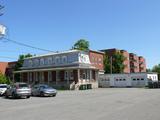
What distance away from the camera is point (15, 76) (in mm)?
77938

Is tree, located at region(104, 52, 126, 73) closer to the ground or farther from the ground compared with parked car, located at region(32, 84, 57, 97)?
farther from the ground

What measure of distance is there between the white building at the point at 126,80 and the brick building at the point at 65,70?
15.7 ft

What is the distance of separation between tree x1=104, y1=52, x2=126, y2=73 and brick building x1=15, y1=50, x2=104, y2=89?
53.3ft

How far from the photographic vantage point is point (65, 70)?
57969 millimetres

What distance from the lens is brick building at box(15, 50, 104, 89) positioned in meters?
55.7

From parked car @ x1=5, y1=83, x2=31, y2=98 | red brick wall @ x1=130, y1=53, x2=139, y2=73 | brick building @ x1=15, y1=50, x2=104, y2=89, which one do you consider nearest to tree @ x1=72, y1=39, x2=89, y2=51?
brick building @ x1=15, y1=50, x2=104, y2=89

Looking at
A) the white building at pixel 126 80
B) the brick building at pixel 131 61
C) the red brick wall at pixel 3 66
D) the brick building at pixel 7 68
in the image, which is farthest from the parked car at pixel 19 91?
the brick building at pixel 131 61

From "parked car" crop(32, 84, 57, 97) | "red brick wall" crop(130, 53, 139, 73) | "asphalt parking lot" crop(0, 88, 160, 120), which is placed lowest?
"asphalt parking lot" crop(0, 88, 160, 120)

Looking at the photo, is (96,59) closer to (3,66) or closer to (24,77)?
(24,77)

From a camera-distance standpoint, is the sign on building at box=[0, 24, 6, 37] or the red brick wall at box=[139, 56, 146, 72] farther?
the red brick wall at box=[139, 56, 146, 72]

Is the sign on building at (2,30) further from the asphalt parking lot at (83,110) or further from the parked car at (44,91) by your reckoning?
the asphalt parking lot at (83,110)

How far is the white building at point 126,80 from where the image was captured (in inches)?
2435

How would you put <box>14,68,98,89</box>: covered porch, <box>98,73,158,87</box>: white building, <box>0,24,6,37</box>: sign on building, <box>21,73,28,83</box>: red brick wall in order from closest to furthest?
<box>0,24,6,37</box>: sign on building < <box>14,68,98,89</box>: covered porch < <box>98,73,158,87</box>: white building < <box>21,73,28,83</box>: red brick wall

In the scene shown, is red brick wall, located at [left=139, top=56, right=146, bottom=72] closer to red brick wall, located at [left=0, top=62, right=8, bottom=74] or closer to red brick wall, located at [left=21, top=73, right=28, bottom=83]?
red brick wall, located at [left=0, top=62, right=8, bottom=74]
